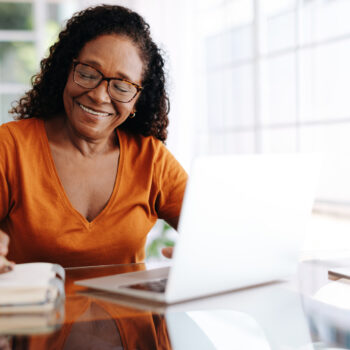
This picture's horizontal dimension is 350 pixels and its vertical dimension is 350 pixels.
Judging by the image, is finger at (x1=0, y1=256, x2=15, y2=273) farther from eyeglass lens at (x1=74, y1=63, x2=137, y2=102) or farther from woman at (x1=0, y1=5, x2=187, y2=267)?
eyeglass lens at (x1=74, y1=63, x2=137, y2=102)

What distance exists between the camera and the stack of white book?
857 mm

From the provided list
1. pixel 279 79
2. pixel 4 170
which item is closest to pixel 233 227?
pixel 4 170

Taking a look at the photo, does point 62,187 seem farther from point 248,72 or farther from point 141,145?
point 248,72

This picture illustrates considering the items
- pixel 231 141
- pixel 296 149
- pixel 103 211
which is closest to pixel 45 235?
pixel 103 211

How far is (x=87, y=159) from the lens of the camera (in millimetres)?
1669

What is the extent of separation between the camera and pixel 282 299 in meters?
1.05

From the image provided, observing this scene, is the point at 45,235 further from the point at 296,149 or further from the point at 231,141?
the point at 231,141

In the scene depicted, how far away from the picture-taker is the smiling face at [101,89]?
1545 mm

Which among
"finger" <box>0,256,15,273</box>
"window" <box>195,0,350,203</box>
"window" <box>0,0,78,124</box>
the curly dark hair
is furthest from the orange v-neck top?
"window" <box>0,0,78,124</box>

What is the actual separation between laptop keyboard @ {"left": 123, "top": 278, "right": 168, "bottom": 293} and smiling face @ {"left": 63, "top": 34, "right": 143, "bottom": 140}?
668 mm

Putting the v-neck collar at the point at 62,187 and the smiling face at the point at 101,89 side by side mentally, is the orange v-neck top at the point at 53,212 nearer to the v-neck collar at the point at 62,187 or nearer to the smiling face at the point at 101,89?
the v-neck collar at the point at 62,187

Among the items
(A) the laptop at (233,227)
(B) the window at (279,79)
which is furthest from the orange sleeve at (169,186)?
(B) the window at (279,79)

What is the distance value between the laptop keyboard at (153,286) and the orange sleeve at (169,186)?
0.65 meters

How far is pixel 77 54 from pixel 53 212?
0.51m
